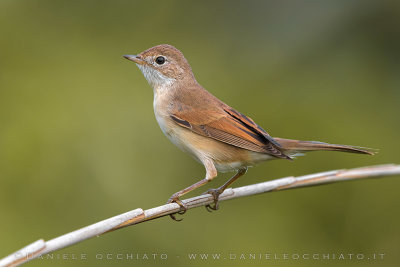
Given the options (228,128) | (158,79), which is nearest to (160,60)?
(158,79)

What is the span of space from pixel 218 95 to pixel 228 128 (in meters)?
0.96

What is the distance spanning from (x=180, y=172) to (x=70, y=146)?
942 mm

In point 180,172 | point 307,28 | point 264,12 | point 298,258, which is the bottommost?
point 298,258

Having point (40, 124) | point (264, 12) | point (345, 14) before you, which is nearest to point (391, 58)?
point (345, 14)

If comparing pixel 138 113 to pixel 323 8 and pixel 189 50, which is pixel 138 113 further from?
pixel 323 8

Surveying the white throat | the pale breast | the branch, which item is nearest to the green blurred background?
the white throat

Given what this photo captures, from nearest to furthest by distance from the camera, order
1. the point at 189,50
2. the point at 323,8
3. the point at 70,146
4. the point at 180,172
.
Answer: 1. the point at 323,8
2. the point at 70,146
3. the point at 180,172
4. the point at 189,50

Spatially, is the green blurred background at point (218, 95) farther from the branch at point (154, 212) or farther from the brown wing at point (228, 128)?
the branch at point (154, 212)

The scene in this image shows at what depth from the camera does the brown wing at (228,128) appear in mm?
3490

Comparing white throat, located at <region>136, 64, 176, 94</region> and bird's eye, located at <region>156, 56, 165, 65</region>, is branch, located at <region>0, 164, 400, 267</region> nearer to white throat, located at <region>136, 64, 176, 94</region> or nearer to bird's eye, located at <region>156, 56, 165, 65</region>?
white throat, located at <region>136, 64, 176, 94</region>

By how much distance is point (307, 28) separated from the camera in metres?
3.40

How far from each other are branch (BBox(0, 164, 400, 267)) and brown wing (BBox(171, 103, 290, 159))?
53cm

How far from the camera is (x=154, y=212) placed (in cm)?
234

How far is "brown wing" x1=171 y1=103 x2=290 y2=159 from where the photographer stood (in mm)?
3490
